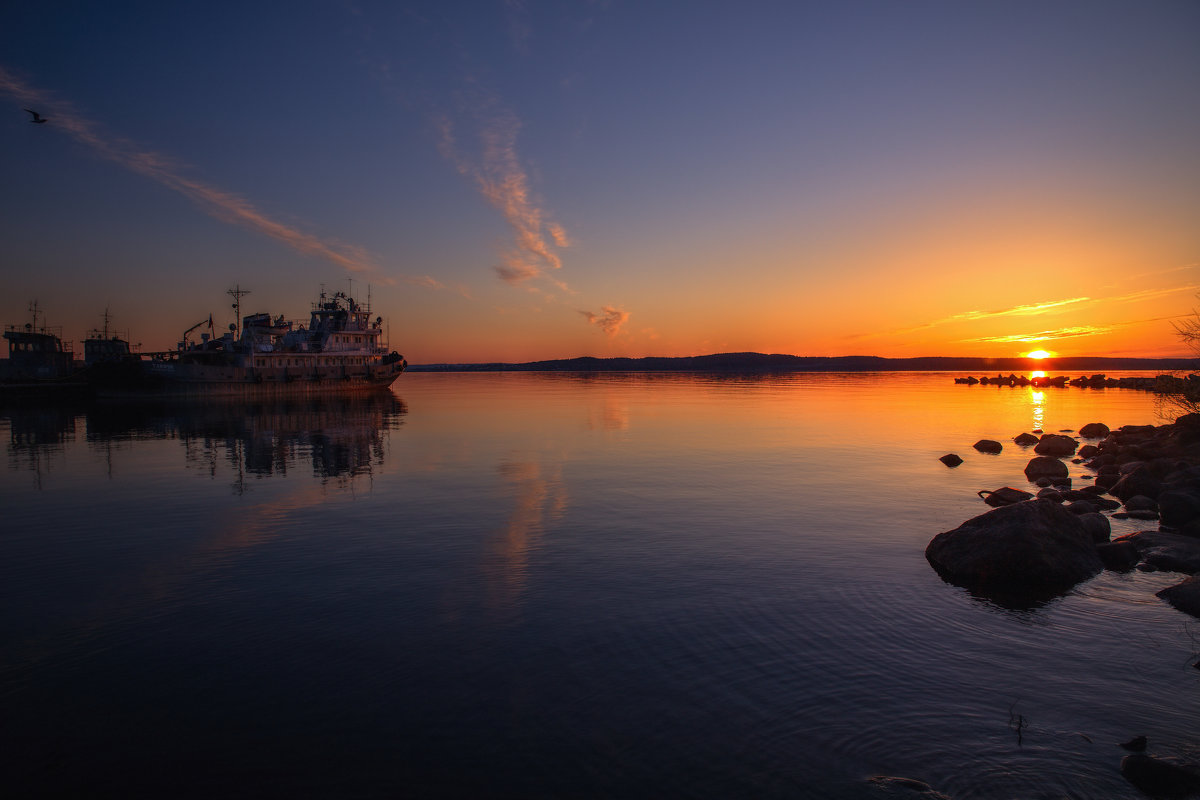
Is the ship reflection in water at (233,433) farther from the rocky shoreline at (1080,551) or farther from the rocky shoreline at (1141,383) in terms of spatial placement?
the rocky shoreline at (1141,383)

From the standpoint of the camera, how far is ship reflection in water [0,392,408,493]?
92.5ft

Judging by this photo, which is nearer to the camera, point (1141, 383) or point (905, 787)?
point (905, 787)

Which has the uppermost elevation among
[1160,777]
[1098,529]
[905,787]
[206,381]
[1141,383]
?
[1141,383]

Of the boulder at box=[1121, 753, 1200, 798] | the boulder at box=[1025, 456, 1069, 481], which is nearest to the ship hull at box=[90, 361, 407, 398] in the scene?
the boulder at box=[1025, 456, 1069, 481]

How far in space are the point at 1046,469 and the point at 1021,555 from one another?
1450 centimetres

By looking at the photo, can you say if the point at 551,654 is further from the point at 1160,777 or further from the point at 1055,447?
the point at 1055,447

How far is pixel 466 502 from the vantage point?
2003 cm

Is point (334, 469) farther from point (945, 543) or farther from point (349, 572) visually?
point (945, 543)

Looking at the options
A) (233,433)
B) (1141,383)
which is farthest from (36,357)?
(1141,383)

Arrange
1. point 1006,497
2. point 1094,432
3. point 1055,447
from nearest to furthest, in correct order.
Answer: point 1006,497, point 1055,447, point 1094,432

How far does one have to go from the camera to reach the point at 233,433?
4103 cm

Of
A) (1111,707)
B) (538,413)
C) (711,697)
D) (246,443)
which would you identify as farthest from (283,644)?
(538,413)

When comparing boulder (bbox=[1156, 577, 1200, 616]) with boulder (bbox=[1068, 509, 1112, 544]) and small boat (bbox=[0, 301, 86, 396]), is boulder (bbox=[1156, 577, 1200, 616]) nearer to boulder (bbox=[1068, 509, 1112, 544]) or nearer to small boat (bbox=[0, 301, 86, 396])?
boulder (bbox=[1068, 509, 1112, 544])

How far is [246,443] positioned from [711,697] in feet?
115
